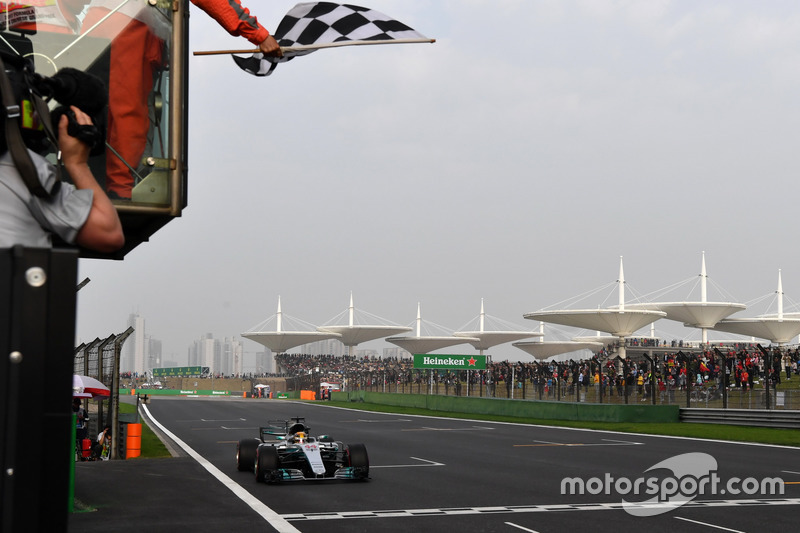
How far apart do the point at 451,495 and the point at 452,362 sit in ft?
131

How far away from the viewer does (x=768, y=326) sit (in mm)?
82562

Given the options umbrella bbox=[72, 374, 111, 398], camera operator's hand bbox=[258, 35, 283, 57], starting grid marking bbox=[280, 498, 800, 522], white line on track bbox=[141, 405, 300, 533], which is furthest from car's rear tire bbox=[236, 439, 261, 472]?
camera operator's hand bbox=[258, 35, 283, 57]

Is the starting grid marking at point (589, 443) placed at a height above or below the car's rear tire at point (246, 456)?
below

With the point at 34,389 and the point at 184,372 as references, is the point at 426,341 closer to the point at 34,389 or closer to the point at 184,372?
the point at 184,372

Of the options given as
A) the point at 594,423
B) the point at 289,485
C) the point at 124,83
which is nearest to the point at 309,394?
the point at 594,423

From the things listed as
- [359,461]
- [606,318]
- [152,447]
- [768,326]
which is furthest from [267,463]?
[768,326]

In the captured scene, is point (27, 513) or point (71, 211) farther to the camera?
point (71, 211)

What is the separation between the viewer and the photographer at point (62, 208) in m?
1.91

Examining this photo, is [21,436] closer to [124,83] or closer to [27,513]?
[27,513]

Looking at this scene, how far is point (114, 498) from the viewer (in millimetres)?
12859

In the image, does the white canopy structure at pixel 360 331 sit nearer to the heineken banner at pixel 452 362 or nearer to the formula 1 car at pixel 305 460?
the heineken banner at pixel 452 362

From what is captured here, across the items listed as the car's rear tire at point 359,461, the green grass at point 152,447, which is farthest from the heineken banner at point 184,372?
the car's rear tire at point 359,461

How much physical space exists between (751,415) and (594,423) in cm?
578

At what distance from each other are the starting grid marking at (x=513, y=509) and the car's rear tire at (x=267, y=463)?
3277 millimetres
